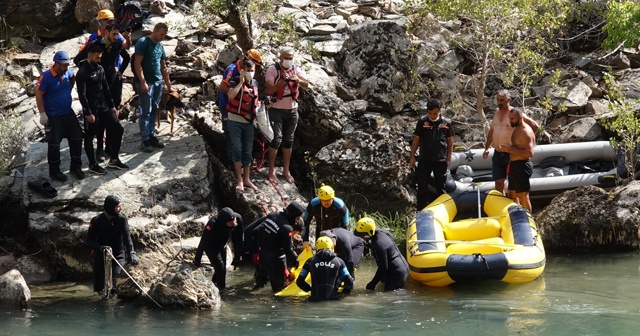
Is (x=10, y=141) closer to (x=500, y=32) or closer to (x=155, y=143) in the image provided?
(x=155, y=143)

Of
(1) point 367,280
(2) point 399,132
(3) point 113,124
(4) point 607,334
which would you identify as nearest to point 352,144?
(2) point 399,132

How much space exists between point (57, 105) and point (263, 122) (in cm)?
268

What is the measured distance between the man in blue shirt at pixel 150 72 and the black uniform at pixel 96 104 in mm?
547

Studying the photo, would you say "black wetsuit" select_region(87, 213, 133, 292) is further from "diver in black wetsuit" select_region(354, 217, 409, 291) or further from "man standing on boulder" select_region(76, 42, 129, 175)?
"diver in black wetsuit" select_region(354, 217, 409, 291)

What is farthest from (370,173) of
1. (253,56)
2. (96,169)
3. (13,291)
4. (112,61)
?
(13,291)

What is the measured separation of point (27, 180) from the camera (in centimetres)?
1289

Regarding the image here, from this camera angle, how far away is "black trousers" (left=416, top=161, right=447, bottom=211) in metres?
13.5

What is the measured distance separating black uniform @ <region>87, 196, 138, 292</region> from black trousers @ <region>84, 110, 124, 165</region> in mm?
1571

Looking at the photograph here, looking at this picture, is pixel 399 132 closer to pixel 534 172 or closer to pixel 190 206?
pixel 534 172

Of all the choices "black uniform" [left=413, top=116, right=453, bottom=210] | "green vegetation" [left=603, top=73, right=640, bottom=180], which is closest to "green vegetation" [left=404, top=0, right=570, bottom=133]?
"green vegetation" [left=603, top=73, right=640, bottom=180]

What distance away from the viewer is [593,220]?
42.8 feet

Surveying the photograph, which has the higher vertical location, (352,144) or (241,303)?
(352,144)

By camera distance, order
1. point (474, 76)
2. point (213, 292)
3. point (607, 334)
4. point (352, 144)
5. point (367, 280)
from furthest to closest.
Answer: point (474, 76) < point (352, 144) < point (367, 280) < point (213, 292) < point (607, 334)

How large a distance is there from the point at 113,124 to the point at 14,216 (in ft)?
6.29
